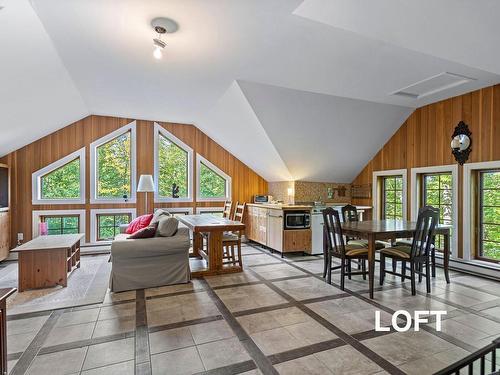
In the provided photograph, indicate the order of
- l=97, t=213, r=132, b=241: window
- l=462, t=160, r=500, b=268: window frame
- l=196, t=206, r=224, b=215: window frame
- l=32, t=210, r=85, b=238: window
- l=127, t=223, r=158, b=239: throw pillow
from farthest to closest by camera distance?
l=196, t=206, r=224, b=215: window frame
l=97, t=213, r=132, b=241: window
l=32, t=210, r=85, b=238: window
l=462, t=160, r=500, b=268: window frame
l=127, t=223, r=158, b=239: throw pillow

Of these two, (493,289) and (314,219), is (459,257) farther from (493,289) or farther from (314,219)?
(314,219)

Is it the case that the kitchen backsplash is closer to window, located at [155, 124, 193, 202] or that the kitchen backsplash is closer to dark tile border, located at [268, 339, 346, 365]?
window, located at [155, 124, 193, 202]

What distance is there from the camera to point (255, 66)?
11.5ft

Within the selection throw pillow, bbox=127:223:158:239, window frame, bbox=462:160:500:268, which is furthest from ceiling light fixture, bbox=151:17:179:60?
window frame, bbox=462:160:500:268

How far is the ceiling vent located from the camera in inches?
149

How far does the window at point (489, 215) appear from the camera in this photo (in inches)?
165

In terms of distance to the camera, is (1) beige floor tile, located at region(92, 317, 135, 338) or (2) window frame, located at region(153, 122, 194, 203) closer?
(1) beige floor tile, located at region(92, 317, 135, 338)

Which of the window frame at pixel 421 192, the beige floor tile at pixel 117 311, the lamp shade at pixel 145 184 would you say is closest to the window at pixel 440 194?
the window frame at pixel 421 192

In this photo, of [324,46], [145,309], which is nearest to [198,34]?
[324,46]

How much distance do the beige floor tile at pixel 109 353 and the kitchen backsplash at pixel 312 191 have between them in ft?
14.6

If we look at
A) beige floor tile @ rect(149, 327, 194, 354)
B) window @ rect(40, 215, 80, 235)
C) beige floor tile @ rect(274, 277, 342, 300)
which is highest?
window @ rect(40, 215, 80, 235)

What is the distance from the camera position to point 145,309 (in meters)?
2.99

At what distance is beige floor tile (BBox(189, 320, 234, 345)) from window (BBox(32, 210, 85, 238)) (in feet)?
13.6

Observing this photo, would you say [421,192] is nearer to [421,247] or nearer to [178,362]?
[421,247]
